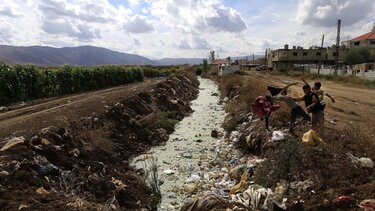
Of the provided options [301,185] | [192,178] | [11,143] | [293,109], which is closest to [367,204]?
[301,185]

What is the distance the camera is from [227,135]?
15141mm

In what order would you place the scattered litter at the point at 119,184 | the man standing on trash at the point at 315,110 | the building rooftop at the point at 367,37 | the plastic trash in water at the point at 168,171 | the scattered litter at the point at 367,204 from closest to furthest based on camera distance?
the scattered litter at the point at 367,204 → the scattered litter at the point at 119,184 → the man standing on trash at the point at 315,110 → the plastic trash in water at the point at 168,171 → the building rooftop at the point at 367,37

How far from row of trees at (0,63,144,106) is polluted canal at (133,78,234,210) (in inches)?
384

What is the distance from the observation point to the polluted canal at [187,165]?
9055 millimetres

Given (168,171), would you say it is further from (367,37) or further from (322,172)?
(367,37)

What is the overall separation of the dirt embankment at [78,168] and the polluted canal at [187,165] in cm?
51

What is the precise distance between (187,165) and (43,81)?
623 inches

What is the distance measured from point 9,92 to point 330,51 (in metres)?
75.7

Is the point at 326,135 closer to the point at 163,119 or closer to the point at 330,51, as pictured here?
the point at 163,119

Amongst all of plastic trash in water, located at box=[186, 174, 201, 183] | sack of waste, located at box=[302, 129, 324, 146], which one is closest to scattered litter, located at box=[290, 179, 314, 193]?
sack of waste, located at box=[302, 129, 324, 146]

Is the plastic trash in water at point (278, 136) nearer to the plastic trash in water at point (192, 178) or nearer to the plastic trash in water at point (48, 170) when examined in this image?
the plastic trash in water at point (192, 178)

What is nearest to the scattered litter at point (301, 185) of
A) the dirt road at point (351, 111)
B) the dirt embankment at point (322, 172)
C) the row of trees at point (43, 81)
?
the dirt embankment at point (322, 172)

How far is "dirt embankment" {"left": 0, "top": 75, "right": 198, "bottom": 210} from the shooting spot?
21.4ft

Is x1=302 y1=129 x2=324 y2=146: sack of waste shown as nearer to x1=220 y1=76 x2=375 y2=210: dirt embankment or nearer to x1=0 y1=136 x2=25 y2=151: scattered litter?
x1=220 y1=76 x2=375 y2=210: dirt embankment
